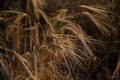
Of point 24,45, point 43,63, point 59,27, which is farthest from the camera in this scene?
point 59,27

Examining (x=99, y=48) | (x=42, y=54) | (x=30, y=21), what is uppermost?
(x=30, y=21)

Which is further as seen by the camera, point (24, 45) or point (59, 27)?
point (59, 27)

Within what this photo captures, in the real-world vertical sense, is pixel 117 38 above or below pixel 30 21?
below

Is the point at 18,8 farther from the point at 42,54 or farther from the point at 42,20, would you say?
the point at 42,54

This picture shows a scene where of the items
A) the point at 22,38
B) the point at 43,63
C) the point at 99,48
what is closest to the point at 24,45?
the point at 22,38

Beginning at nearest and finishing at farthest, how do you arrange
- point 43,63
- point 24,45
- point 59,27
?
point 43,63 → point 24,45 → point 59,27

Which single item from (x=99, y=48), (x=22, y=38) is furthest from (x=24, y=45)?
(x=99, y=48)
